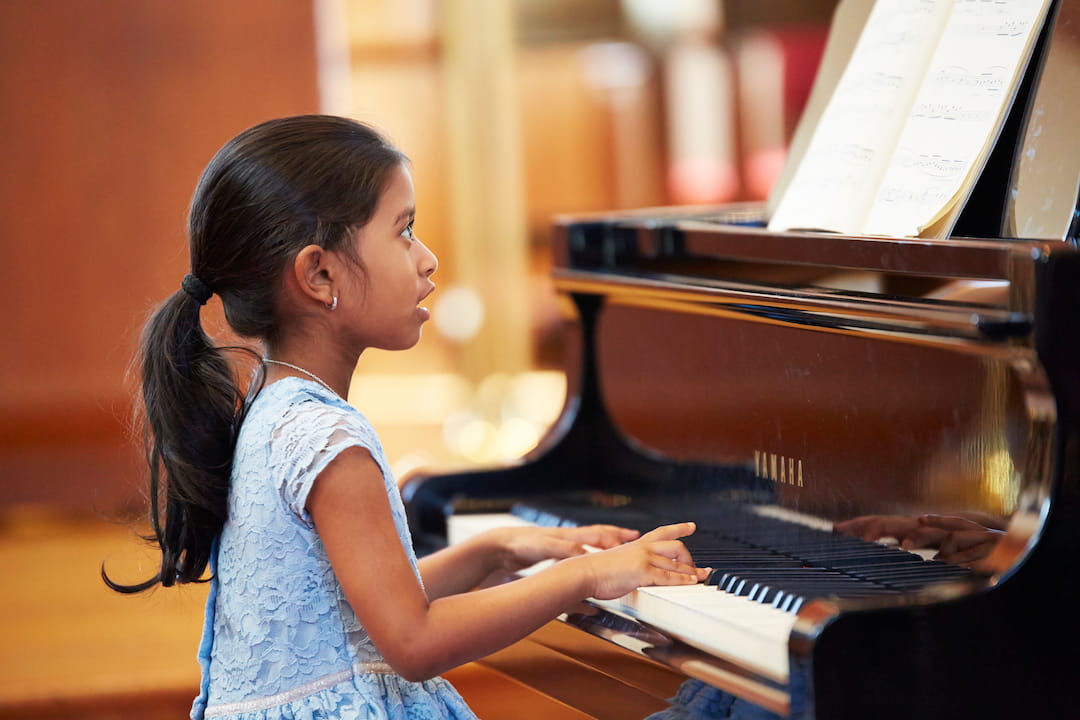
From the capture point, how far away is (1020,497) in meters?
1.17

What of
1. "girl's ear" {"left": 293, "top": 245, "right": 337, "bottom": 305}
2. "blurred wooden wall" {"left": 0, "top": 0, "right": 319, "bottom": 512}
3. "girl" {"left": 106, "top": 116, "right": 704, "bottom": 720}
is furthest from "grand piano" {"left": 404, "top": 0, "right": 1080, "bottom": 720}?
"blurred wooden wall" {"left": 0, "top": 0, "right": 319, "bottom": 512}

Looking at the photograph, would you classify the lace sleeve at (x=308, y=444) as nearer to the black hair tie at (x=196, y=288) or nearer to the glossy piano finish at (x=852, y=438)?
the black hair tie at (x=196, y=288)

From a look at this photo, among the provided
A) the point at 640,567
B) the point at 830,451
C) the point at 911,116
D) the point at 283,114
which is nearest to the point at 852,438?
the point at 830,451

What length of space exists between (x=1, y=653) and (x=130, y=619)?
0.37 metres

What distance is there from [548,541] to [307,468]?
38 centimetres

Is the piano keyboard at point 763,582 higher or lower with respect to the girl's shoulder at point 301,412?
lower

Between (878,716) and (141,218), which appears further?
(141,218)

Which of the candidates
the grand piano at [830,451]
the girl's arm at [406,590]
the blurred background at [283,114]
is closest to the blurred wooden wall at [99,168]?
the blurred background at [283,114]

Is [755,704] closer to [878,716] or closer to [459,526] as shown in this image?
[878,716]

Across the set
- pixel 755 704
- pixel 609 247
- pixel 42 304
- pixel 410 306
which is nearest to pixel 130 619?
pixel 42 304

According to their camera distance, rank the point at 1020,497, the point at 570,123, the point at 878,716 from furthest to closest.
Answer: the point at 570,123 → the point at 1020,497 → the point at 878,716

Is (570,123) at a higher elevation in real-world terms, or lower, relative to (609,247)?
higher

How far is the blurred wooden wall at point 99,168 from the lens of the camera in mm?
4625

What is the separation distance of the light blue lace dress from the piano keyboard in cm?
26
